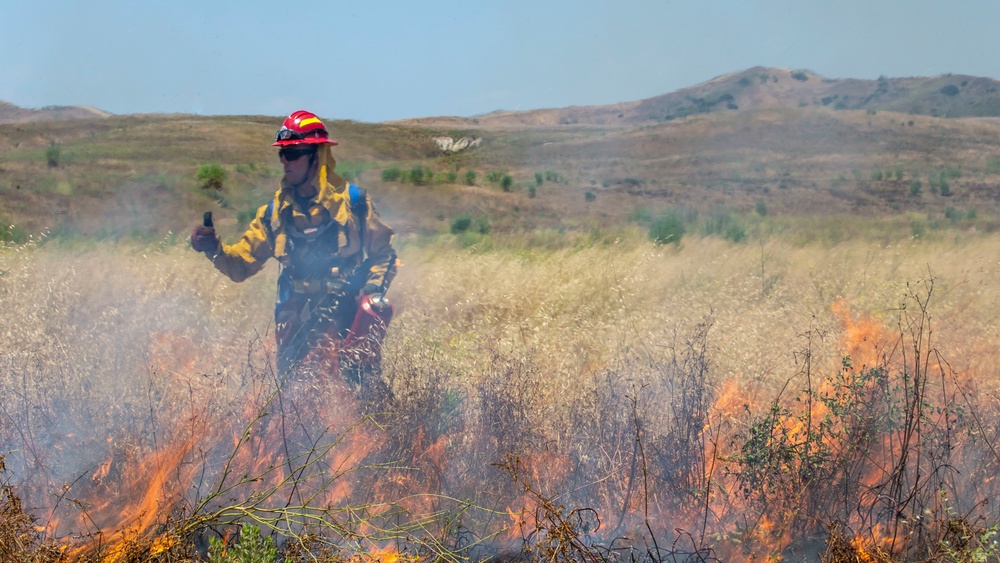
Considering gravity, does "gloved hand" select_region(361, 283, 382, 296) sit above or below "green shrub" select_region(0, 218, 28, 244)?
above

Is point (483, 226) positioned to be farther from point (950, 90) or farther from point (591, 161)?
point (950, 90)

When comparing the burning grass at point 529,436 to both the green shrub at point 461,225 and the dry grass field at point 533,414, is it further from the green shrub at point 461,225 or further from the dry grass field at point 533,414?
the green shrub at point 461,225

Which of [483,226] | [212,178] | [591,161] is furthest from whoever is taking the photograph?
[591,161]

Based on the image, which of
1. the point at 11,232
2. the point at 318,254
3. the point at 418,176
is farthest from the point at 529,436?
the point at 418,176

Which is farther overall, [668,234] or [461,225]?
[461,225]

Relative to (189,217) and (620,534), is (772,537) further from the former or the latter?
(189,217)

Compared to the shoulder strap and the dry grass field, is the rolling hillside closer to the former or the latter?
the dry grass field

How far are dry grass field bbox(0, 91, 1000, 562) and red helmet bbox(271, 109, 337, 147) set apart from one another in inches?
41.6

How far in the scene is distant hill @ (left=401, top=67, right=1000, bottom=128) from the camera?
31984 mm

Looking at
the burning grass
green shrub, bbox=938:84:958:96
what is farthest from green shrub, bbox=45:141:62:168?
green shrub, bbox=938:84:958:96

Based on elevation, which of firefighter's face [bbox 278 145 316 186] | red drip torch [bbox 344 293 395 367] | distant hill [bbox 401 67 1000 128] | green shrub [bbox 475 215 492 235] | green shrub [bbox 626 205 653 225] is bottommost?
green shrub [bbox 626 205 653 225]

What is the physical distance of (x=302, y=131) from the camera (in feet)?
13.7

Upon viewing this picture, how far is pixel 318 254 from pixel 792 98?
36067mm

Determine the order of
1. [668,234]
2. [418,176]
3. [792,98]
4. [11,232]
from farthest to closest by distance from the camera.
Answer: [792,98] → [418,176] → [11,232] → [668,234]
